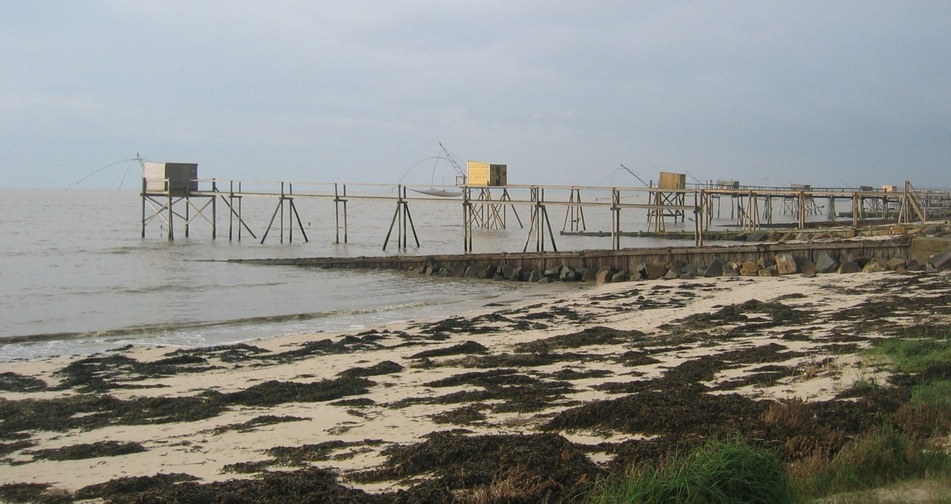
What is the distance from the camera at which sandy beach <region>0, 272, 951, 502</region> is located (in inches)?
230

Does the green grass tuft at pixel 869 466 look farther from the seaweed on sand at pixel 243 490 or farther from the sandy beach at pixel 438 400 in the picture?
the seaweed on sand at pixel 243 490

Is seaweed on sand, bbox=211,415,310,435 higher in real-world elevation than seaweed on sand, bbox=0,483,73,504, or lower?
higher

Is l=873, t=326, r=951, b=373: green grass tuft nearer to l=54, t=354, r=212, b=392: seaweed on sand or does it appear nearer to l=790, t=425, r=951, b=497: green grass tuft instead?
l=790, t=425, r=951, b=497: green grass tuft

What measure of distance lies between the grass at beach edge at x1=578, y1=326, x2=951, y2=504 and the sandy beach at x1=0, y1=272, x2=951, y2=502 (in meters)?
0.43

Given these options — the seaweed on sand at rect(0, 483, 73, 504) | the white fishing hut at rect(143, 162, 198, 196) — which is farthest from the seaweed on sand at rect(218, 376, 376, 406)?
the white fishing hut at rect(143, 162, 198, 196)

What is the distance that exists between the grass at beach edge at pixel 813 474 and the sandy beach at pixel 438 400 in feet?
1.40

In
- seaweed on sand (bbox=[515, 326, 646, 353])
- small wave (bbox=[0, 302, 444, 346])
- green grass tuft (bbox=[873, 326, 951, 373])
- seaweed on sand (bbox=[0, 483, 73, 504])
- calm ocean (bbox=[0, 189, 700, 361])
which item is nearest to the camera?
seaweed on sand (bbox=[0, 483, 73, 504])

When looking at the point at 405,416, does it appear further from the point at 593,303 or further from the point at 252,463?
the point at 593,303

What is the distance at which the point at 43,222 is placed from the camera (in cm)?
7138

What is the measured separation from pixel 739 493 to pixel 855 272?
18.4 meters

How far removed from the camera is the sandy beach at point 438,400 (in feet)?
19.2

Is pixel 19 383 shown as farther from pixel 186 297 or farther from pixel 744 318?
pixel 186 297

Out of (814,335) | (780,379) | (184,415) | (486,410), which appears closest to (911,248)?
(814,335)

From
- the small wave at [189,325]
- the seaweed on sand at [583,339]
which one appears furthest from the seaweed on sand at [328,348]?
the small wave at [189,325]
